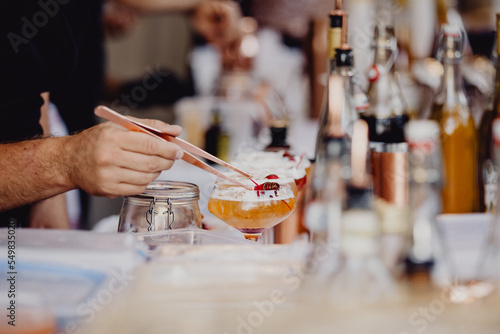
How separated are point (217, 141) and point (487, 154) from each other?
51.7 inches

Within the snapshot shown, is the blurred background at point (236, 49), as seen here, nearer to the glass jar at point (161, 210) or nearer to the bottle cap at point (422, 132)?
the glass jar at point (161, 210)

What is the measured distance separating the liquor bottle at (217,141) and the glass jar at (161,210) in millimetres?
1338

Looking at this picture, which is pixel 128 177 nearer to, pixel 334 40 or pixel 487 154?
pixel 334 40

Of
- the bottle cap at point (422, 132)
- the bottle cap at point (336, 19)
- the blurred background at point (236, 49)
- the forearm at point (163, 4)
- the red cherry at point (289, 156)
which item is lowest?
the red cherry at point (289, 156)

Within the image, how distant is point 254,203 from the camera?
98cm

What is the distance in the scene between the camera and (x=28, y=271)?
652 millimetres

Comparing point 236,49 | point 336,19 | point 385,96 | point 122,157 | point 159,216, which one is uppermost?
point 236,49

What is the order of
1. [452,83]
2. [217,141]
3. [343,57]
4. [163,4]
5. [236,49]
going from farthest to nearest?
[236,49] → [163,4] → [217,141] → [452,83] → [343,57]

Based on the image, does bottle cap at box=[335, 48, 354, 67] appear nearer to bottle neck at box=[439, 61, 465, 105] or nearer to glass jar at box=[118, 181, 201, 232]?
bottle neck at box=[439, 61, 465, 105]

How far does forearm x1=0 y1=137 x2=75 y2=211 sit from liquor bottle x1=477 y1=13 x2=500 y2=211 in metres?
0.88

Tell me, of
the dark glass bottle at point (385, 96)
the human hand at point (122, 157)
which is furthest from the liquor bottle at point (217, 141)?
the human hand at point (122, 157)

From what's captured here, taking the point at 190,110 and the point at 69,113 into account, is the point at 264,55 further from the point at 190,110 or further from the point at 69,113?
the point at 69,113

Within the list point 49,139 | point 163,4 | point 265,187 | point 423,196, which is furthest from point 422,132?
point 163,4

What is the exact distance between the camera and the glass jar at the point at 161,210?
38.6 inches
